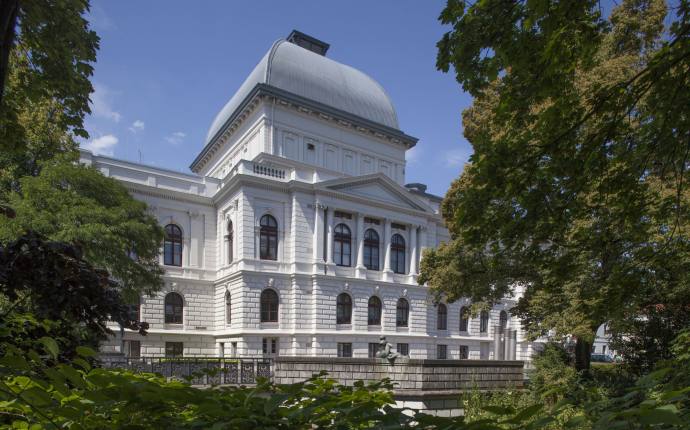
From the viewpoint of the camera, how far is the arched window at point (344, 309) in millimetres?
33897

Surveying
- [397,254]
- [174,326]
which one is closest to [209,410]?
[174,326]

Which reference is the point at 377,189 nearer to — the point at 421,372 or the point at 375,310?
the point at 375,310

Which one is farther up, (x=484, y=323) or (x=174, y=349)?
(x=484, y=323)

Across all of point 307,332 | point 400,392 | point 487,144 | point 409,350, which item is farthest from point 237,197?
point 487,144

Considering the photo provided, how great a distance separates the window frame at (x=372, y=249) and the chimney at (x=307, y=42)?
19.6 metres

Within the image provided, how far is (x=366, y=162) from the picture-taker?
41.5m

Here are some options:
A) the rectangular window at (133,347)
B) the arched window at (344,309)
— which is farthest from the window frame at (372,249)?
the rectangular window at (133,347)

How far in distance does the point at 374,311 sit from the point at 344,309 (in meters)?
2.75

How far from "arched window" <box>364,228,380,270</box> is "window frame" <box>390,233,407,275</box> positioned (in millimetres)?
1470

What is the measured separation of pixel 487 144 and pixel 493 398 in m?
11.1

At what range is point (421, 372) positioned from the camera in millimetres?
14914

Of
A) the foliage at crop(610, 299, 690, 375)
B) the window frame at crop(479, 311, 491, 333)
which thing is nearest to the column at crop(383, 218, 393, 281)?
the window frame at crop(479, 311, 491, 333)

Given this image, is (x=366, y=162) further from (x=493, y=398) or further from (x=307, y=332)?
(x=493, y=398)

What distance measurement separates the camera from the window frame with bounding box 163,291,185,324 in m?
31.4
